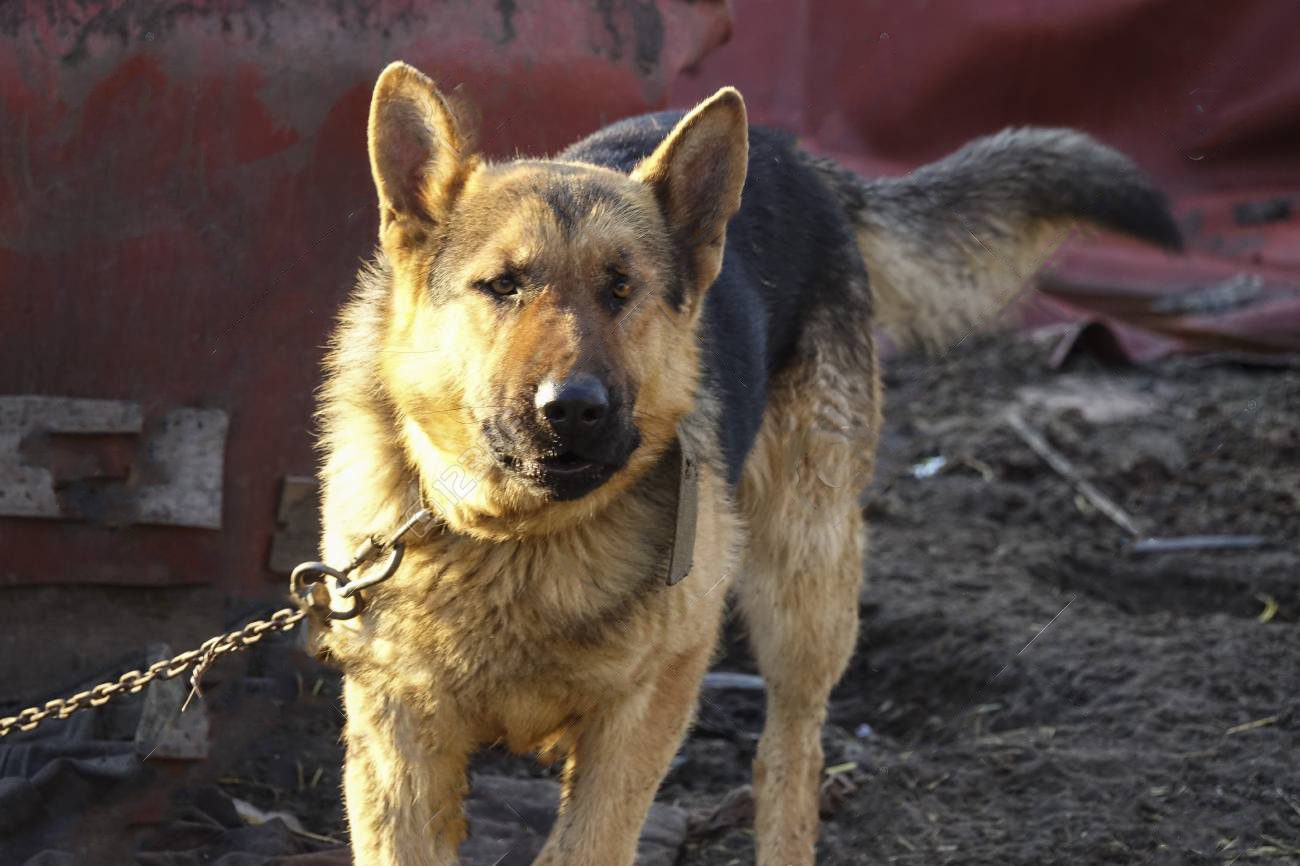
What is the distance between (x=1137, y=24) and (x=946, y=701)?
5680mm

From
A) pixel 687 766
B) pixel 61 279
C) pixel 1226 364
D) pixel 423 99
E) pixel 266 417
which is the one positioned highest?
pixel 423 99

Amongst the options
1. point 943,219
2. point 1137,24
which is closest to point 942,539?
point 943,219

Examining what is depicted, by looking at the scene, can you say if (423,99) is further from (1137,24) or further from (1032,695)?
(1137,24)

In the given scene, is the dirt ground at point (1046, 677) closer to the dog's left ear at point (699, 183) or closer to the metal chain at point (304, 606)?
the metal chain at point (304, 606)

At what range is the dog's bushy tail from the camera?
4.84 metres

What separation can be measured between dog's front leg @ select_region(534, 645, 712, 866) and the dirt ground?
111 cm

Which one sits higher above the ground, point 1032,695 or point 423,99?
point 423,99

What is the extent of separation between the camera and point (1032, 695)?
5074mm

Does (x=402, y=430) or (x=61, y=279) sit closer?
(x=402, y=430)

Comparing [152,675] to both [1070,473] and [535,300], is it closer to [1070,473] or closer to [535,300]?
[535,300]

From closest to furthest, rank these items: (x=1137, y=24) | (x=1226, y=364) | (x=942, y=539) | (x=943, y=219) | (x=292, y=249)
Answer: (x=292, y=249) < (x=943, y=219) < (x=942, y=539) < (x=1226, y=364) < (x=1137, y=24)

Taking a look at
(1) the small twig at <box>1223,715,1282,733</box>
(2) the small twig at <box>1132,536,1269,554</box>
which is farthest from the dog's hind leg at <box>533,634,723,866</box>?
(2) the small twig at <box>1132,536,1269,554</box>

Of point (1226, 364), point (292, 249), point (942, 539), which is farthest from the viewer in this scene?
point (1226, 364)

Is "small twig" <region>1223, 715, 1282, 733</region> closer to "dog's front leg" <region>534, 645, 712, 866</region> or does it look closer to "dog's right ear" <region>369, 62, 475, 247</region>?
"dog's front leg" <region>534, 645, 712, 866</region>
